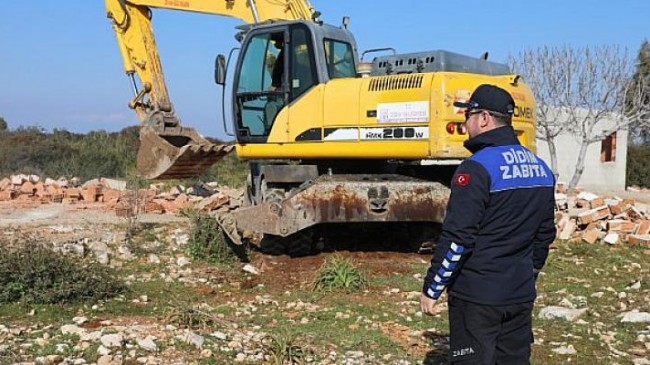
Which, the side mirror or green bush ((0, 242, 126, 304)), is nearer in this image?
green bush ((0, 242, 126, 304))

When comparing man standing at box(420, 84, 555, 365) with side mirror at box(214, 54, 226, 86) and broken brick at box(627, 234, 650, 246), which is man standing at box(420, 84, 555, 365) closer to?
side mirror at box(214, 54, 226, 86)

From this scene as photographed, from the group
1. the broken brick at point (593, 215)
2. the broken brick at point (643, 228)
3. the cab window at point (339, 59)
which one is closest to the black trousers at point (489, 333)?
the cab window at point (339, 59)

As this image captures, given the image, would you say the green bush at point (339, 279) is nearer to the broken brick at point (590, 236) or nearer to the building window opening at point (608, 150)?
the broken brick at point (590, 236)

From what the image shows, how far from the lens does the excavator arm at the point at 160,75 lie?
1036 cm

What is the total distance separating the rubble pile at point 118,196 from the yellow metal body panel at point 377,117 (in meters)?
3.80

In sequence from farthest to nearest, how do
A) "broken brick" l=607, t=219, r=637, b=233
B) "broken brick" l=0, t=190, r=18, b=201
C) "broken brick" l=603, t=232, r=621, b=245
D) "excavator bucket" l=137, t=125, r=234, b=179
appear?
"broken brick" l=0, t=190, r=18, b=201 < "broken brick" l=607, t=219, r=637, b=233 < "broken brick" l=603, t=232, r=621, b=245 < "excavator bucket" l=137, t=125, r=234, b=179

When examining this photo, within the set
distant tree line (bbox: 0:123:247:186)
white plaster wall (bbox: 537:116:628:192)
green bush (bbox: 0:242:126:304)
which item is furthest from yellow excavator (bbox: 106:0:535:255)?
white plaster wall (bbox: 537:116:628:192)

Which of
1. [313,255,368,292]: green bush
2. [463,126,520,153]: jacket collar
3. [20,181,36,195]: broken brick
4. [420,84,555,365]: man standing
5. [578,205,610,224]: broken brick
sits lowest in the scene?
[313,255,368,292]: green bush

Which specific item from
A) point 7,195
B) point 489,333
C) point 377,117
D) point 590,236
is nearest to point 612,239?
point 590,236

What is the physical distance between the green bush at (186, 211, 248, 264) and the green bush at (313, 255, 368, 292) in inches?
68.4

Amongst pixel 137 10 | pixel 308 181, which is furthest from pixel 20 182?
pixel 308 181

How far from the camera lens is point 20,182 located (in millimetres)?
17891

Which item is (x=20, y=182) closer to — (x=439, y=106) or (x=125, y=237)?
(x=125, y=237)

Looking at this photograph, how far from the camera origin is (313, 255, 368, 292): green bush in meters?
7.54
